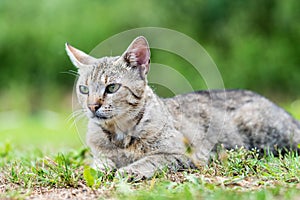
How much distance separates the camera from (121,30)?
12.2 metres

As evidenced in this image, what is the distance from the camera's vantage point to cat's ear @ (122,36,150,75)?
14.3ft

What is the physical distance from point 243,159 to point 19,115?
849 centimetres

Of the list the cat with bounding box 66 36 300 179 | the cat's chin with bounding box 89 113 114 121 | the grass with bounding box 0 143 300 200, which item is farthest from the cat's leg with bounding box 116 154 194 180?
the cat's chin with bounding box 89 113 114 121

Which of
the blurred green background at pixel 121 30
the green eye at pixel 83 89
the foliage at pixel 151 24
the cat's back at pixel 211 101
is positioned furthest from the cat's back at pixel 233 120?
the foliage at pixel 151 24

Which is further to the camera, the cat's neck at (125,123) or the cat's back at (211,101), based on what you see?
the cat's back at (211,101)

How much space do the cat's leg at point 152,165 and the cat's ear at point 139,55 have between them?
0.78 m

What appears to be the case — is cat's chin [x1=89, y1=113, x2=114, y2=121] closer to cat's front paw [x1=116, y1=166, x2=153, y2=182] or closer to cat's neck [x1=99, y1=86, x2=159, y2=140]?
cat's neck [x1=99, y1=86, x2=159, y2=140]

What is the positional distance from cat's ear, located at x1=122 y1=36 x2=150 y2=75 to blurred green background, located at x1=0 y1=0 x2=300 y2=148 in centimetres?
662

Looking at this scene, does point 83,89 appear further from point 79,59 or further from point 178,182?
point 178,182

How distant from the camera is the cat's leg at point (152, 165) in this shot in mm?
3955

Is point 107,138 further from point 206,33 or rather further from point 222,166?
point 206,33

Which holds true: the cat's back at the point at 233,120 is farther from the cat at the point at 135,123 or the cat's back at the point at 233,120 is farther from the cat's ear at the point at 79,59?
the cat's ear at the point at 79,59

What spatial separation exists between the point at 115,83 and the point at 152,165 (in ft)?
2.52

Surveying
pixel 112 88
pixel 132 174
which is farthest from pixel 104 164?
pixel 112 88
